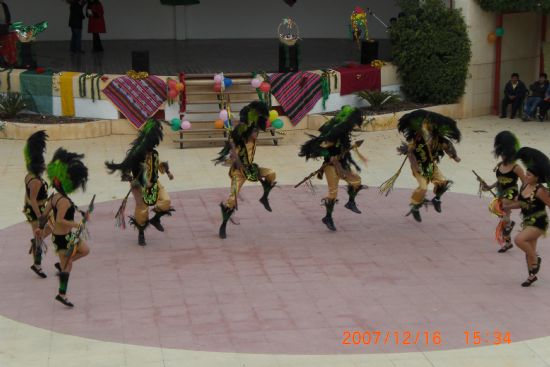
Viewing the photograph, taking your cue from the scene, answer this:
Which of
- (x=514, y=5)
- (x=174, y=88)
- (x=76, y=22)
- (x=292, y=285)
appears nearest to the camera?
(x=292, y=285)

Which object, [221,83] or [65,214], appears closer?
[65,214]

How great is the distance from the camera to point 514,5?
19.5 metres

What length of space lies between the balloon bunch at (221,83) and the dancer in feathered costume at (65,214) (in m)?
8.72

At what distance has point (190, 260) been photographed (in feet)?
37.8

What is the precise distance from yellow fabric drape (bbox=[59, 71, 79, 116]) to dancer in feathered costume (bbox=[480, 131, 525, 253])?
10528 mm

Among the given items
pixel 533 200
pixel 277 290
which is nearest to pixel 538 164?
pixel 533 200

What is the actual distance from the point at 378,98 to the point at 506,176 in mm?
8922

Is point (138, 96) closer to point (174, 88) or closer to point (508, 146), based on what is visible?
point (174, 88)

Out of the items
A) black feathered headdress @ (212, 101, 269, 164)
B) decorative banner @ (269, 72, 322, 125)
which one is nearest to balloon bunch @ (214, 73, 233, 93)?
decorative banner @ (269, 72, 322, 125)

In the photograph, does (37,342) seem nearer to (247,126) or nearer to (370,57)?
(247,126)

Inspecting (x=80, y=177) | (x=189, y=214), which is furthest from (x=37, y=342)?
(x=189, y=214)

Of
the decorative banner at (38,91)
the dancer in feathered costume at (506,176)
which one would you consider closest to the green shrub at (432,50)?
the decorative banner at (38,91)

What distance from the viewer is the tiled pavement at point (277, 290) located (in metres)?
8.77

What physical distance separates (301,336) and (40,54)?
16.0 meters
